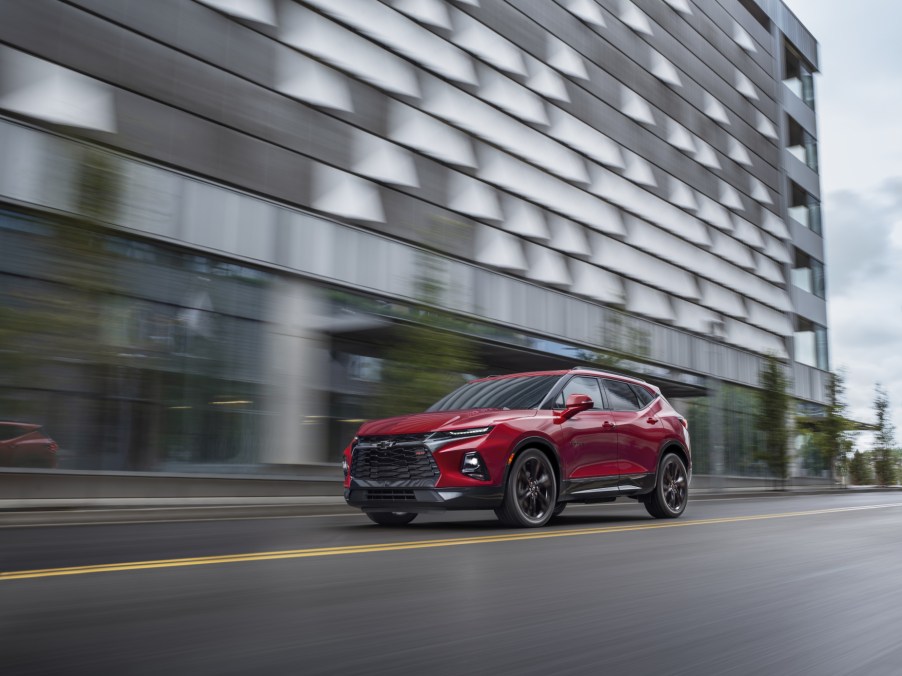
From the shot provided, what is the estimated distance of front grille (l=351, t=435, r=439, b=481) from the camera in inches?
335

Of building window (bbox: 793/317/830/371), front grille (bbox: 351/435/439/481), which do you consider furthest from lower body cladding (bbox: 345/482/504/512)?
building window (bbox: 793/317/830/371)

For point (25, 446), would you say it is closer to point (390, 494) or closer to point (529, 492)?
point (390, 494)

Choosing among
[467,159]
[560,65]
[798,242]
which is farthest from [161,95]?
[798,242]

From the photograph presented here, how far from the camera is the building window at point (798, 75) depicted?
50.8 m

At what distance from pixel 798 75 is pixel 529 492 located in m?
49.6

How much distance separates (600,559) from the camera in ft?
20.9

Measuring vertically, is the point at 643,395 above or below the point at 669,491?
above

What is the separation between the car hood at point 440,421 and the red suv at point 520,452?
0.01 m

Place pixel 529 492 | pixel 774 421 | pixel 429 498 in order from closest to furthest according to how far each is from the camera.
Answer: pixel 429 498 < pixel 529 492 < pixel 774 421

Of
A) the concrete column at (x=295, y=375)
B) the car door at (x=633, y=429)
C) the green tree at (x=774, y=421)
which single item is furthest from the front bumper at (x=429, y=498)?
the green tree at (x=774, y=421)

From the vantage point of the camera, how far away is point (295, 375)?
1772 cm

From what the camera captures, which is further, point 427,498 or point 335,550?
point 427,498

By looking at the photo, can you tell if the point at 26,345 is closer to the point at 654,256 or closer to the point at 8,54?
the point at 8,54

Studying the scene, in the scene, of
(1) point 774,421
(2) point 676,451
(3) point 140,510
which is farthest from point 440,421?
(1) point 774,421
